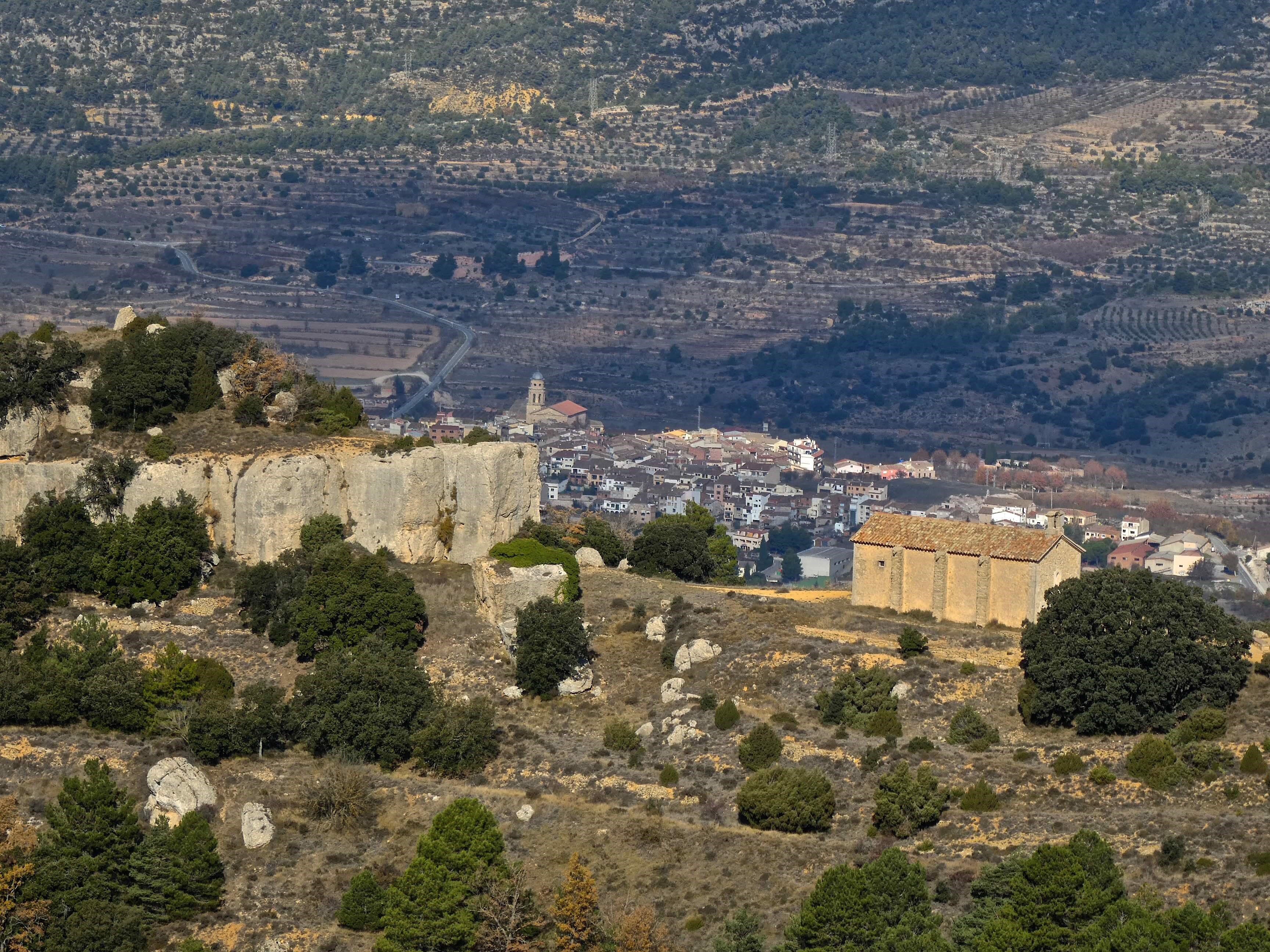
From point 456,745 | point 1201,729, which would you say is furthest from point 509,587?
point 1201,729

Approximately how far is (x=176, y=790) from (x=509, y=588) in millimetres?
12478

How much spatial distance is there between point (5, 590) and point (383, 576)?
410 inches

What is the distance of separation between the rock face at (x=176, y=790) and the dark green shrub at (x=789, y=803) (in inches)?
524

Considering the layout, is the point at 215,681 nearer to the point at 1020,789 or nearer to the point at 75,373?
the point at 75,373

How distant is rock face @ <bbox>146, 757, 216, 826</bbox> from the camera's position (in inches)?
2424

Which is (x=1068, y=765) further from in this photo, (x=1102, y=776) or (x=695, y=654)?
(x=695, y=654)

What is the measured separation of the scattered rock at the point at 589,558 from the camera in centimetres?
7662

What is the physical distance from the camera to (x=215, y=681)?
2653 inches

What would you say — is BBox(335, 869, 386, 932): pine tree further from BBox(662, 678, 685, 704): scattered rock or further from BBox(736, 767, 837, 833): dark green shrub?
BBox(662, 678, 685, 704): scattered rock

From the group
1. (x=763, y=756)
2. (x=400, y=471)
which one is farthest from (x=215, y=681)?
(x=763, y=756)

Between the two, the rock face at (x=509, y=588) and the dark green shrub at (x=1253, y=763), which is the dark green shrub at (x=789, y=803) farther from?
the rock face at (x=509, y=588)

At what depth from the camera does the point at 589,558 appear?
7712cm

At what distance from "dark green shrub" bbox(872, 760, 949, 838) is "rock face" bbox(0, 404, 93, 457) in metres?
28.6

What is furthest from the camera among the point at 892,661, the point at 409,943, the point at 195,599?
the point at 195,599
